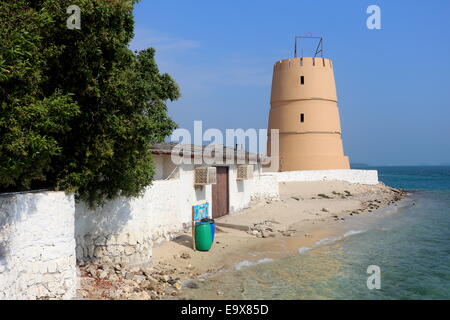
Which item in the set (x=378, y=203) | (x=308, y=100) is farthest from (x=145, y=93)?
(x=308, y=100)

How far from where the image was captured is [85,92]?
7.28m

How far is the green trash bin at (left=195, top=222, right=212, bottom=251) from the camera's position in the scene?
11.5 m

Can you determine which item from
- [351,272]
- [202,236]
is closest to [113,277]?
[202,236]

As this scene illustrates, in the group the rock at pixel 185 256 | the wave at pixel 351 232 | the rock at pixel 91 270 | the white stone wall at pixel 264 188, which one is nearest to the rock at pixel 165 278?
the rock at pixel 185 256

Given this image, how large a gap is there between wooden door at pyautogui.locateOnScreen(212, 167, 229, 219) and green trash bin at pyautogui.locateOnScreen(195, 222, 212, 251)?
462 centimetres

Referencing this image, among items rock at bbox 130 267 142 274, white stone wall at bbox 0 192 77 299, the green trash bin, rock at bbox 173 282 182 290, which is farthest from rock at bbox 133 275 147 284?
the green trash bin

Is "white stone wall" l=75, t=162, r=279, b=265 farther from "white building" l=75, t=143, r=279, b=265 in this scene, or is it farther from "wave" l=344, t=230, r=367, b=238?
"wave" l=344, t=230, r=367, b=238

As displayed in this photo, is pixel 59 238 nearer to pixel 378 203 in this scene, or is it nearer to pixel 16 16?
pixel 16 16

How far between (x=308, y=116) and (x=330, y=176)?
5.80 m

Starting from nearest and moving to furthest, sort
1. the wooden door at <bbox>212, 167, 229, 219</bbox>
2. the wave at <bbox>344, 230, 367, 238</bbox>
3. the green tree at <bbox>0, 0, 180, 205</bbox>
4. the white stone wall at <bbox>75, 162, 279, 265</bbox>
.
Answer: the green tree at <bbox>0, 0, 180, 205</bbox>, the white stone wall at <bbox>75, 162, 279, 265</bbox>, the wave at <bbox>344, 230, 367, 238</bbox>, the wooden door at <bbox>212, 167, 229, 219</bbox>

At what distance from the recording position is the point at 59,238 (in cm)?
701

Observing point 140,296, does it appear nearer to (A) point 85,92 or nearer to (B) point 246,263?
(B) point 246,263

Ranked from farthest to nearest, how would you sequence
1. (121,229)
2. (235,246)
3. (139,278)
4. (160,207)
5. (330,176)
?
(330,176) < (235,246) < (160,207) < (121,229) < (139,278)

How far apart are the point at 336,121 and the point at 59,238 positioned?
31243mm
